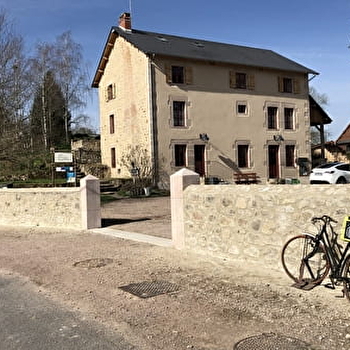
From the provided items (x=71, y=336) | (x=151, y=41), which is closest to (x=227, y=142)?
(x=151, y=41)

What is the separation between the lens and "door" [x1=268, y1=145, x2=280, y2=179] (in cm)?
3020

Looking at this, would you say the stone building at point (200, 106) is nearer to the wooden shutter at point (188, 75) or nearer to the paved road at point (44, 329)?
the wooden shutter at point (188, 75)

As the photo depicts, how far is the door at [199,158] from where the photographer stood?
89.5ft


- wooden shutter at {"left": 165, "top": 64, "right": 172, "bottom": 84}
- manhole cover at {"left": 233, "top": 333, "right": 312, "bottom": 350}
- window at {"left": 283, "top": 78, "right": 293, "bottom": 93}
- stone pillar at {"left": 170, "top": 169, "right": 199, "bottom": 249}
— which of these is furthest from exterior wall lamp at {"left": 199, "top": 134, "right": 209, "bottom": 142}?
manhole cover at {"left": 233, "top": 333, "right": 312, "bottom": 350}

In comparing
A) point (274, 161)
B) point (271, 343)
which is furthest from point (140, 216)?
point (274, 161)

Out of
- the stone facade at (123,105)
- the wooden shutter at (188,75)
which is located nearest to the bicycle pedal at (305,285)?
the stone facade at (123,105)

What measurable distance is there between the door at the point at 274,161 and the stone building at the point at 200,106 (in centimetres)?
7

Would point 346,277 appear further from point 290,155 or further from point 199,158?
point 290,155

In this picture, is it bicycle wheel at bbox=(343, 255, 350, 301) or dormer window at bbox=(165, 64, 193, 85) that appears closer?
bicycle wheel at bbox=(343, 255, 350, 301)

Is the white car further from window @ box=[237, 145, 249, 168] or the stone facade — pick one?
the stone facade

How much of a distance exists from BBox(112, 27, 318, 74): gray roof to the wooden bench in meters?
7.24

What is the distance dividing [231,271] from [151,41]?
23.4 metres

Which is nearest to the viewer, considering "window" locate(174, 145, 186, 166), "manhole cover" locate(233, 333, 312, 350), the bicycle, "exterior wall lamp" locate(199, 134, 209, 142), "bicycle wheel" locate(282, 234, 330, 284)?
"manhole cover" locate(233, 333, 312, 350)

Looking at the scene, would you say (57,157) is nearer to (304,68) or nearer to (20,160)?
(20,160)
